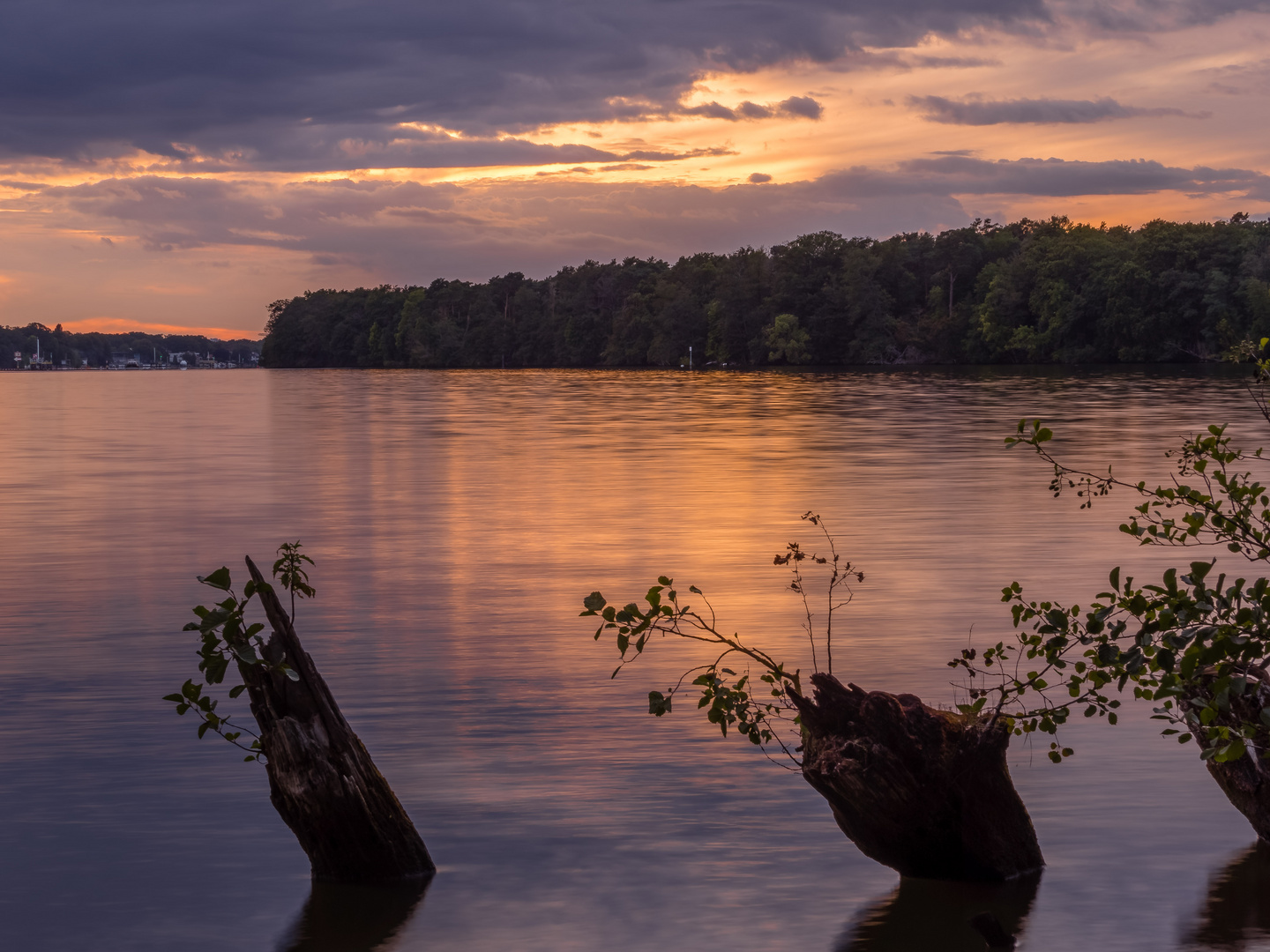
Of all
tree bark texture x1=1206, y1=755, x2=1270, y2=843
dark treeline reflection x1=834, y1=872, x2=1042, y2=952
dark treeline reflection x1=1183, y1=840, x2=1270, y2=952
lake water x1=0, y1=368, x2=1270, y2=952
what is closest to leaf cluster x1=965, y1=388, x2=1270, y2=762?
tree bark texture x1=1206, y1=755, x2=1270, y2=843

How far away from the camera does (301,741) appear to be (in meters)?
6.71

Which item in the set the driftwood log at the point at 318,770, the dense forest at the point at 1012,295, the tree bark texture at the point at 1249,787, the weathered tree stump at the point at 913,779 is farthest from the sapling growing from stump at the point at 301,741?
the dense forest at the point at 1012,295

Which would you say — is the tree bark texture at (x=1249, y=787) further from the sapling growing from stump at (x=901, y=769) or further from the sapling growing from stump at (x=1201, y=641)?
the sapling growing from stump at (x=901, y=769)

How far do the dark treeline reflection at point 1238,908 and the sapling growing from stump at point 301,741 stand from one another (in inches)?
158

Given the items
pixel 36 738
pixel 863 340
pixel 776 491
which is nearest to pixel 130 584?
pixel 36 738

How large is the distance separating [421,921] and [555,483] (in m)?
23.8

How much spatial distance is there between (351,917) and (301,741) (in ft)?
3.07

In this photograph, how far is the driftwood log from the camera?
22.1ft

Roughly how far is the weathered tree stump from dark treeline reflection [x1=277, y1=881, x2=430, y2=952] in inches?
83.6

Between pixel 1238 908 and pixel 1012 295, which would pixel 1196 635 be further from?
pixel 1012 295

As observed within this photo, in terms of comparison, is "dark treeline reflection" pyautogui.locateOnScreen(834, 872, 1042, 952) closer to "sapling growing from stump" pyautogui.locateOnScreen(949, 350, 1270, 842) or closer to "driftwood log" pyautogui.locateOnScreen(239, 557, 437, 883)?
"sapling growing from stump" pyautogui.locateOnScreen(949, 350, 1270, 842)

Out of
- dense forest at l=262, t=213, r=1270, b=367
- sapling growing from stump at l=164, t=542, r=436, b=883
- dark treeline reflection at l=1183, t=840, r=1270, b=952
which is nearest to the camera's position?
dark treeline reflection at l=1183, t=840, r=1270, b=952

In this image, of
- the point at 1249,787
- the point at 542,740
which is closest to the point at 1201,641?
the point at 1249,787

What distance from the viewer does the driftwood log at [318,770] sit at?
6723 mm
